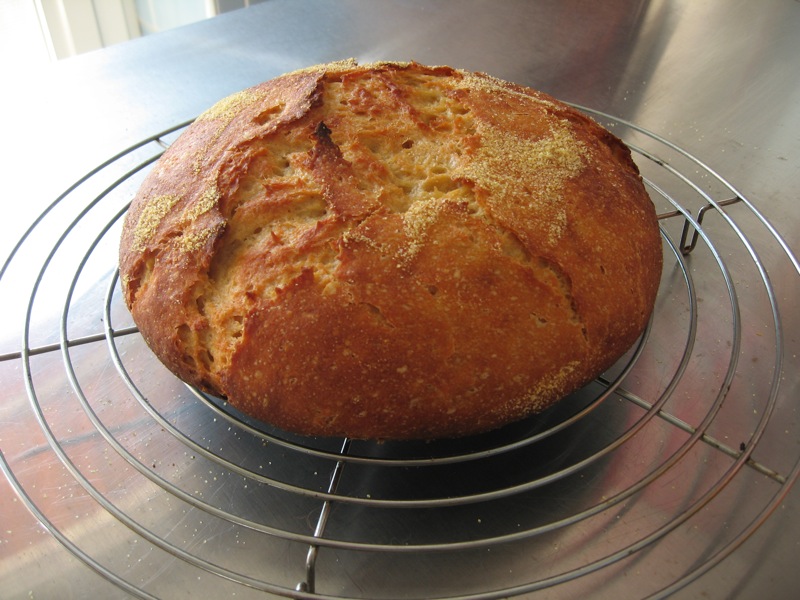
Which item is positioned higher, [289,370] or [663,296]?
[289,370]

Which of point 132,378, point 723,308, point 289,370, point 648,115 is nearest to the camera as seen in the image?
point 289,370

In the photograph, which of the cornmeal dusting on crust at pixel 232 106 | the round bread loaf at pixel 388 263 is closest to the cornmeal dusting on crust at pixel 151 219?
the round bread loaf at pixel 388 263

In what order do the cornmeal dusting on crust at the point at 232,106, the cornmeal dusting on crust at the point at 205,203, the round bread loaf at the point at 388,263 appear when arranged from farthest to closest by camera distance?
the cornmeal dusting on crust at the point at 232,106, the cornmeal dusting on crust at the point at 205,203, the round bread loaf at the point at 388,263

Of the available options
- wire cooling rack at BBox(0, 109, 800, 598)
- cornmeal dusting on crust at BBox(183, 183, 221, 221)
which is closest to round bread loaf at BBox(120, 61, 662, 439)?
cornmeal dusting on crust at BBox(183, 183, 221, 221)

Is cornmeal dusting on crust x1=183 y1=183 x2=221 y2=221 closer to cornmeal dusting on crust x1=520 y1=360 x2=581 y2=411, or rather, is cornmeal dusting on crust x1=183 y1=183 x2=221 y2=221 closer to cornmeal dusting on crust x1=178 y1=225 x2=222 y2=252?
cornmeal dusting on crust x1=178 y1=225 x2=222 y2=252

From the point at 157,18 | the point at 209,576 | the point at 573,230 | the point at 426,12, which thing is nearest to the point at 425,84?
the point at 573,230

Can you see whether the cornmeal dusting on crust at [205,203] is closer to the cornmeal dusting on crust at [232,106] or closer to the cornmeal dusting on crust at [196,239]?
the cornmeal dusting on crust at [196,239]

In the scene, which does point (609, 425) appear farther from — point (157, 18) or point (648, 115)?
point (157, 18)
